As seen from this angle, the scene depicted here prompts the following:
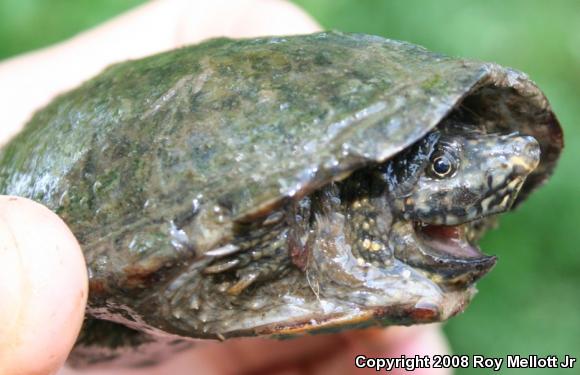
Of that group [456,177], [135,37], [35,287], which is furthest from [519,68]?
[35,287]

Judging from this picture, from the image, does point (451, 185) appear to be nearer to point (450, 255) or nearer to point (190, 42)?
point (450, 255)

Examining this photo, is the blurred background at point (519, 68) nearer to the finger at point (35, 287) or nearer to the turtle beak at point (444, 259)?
the turtle beak at point (444, 259)

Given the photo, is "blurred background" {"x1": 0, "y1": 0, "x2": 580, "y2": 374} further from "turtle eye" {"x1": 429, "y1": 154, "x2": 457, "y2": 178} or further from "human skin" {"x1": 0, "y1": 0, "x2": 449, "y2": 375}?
"turtle eye" {"x1": 429, "y1": 154, "x2": 457, "y2": 178}

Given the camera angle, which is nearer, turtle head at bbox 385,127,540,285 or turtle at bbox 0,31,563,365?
turtle at bbox 0,31,563,365

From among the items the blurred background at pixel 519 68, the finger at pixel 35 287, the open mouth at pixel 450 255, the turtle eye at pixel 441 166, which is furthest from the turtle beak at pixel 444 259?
the blurred background at pixel 519 68

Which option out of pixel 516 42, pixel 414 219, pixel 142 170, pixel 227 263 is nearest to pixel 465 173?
pixel 414 219

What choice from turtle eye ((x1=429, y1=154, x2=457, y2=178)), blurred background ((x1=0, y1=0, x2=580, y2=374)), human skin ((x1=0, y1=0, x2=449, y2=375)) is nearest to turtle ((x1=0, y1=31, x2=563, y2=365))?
turtle eye ((x1=429, y1=154, x2=457, y2=178))

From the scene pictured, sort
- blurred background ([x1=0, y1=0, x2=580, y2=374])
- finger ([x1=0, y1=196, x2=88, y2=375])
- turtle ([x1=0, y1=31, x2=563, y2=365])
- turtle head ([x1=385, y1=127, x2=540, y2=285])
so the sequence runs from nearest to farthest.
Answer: finger ([x1=0, y1=196, x2=88, y2=375]), turtle ([x1=0, y1=31, x2=563, y2=365]), turtle head ([x1=385, y1=127, x2=540, y2=285]), blurred background ([x1=0, y1=0, x2=580, y2=374])
